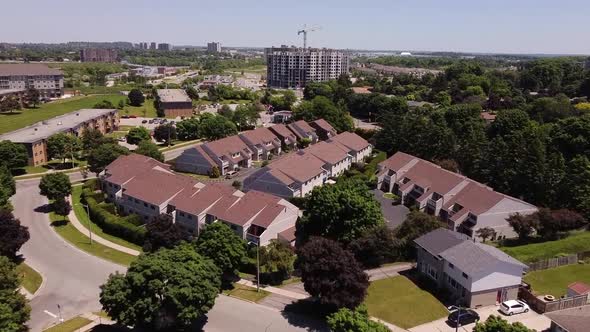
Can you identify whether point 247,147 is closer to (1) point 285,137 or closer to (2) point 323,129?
(1) point 285,137

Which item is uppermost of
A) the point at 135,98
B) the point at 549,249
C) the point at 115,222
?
the point at 135,98

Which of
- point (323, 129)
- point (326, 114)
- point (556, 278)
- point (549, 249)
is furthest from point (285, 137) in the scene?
point (556, 278)

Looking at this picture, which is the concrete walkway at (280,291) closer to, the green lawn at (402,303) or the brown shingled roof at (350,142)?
the green lawn at (402,303)

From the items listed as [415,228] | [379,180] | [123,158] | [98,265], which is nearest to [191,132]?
[123,158]

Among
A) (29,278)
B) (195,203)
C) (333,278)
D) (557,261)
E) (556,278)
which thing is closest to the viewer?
(333,278)

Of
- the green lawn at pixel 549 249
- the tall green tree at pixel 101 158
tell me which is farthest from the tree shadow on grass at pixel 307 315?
the tall green tree at pixel 101 158
